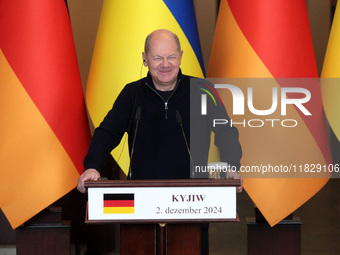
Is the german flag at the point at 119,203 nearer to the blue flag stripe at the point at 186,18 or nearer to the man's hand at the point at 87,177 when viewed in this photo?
the man's hand at the point at 87,177

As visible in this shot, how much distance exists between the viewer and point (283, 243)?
99.3 inches

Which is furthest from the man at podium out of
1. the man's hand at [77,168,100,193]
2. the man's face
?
the man's hand at [77,168,100,193]

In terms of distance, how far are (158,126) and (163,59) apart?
25 centimetres

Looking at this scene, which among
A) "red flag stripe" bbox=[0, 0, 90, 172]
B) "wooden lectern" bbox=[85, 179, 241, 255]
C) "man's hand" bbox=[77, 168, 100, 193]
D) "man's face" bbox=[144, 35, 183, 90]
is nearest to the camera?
"wooden lectern" bbox=[85, 179, 241, 255]

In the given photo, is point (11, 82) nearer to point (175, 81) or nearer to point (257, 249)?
point (175, 81)

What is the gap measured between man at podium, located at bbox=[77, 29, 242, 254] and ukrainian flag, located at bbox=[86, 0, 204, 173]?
397 millimetres

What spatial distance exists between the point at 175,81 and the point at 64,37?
71 cm

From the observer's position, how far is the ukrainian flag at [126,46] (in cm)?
233

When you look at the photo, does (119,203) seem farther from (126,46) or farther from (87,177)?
(126,46)

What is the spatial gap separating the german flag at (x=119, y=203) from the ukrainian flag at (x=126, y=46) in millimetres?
970

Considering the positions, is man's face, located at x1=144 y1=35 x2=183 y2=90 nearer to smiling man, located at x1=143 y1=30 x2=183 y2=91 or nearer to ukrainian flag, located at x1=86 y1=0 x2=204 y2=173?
smiling man, located at x1=143 y1=30 x2=183 y2=91

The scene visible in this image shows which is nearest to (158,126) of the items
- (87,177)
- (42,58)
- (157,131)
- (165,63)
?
(157,131)

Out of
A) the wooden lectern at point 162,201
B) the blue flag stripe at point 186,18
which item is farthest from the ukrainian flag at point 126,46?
the wooden lectern at point 162,201

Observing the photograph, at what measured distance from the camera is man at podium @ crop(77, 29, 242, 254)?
1842mm
